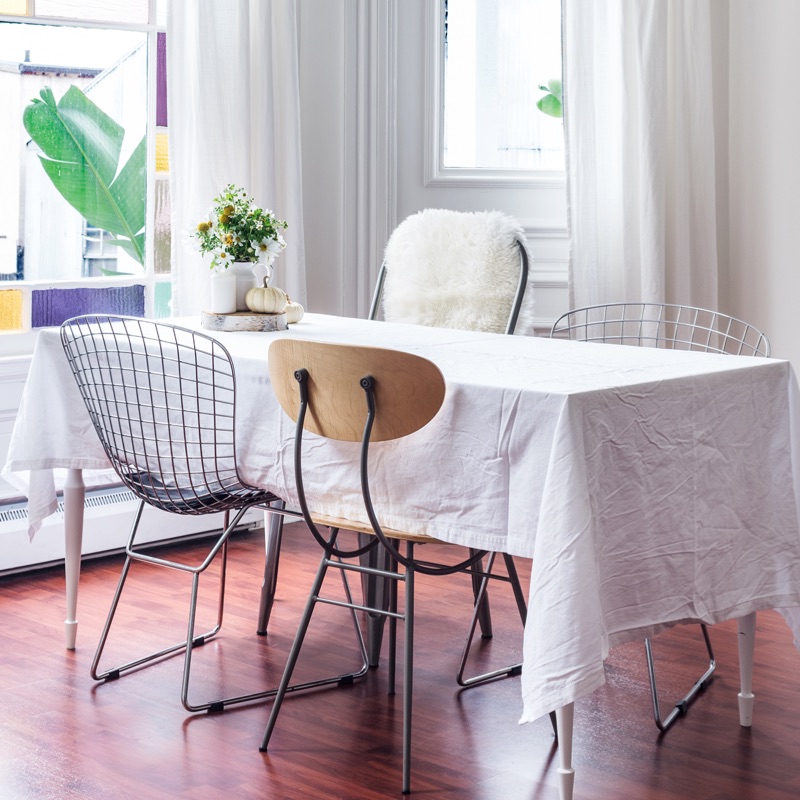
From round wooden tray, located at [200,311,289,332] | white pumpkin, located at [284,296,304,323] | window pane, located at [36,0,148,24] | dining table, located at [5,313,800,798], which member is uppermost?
window pane, located at [36,0,148,24]

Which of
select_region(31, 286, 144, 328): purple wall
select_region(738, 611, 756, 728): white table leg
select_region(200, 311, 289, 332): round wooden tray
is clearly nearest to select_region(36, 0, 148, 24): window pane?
select_region(31, 286, 144, 328): purple wall

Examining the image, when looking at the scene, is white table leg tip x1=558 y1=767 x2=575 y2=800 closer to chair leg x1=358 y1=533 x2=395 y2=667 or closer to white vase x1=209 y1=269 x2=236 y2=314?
chair leg x1=358 y1=533 x2=395 y2=667

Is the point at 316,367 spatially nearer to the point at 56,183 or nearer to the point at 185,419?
the point at 185,419

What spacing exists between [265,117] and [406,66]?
743mm

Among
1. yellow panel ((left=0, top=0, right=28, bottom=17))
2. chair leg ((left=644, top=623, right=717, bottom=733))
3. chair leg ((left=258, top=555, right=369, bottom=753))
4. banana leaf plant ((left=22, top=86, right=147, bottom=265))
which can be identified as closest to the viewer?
chair leg ((left=258, top=555, right=369, bottom=753))

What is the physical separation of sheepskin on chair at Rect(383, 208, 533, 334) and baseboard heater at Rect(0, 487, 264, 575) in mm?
1079

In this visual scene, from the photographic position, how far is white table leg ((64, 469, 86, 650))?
118 inches

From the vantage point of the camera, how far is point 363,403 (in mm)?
2189

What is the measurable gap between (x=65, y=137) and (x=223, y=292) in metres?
1.15

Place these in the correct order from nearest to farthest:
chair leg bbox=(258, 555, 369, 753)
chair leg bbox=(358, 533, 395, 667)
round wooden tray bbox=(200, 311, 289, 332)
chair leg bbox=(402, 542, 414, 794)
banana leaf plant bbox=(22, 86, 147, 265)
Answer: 1. chair leg bbox=(402, 542, 414, 794)
2. chair leg bbox=(258, 555, 369, 753)
3. chair leg bbox=(358, 533, 395, 667)
4. round wooden tray bbox=(200, 311, 289, 332)
5. banana leaf plant bbox=(22, 86, 147, 265)

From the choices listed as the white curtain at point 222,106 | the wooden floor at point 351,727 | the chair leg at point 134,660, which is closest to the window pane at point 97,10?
the white curtain at point 222,106

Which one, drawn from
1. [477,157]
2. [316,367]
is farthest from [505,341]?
[477,157]

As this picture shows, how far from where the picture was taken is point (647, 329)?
419 cm

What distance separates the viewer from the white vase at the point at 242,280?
119 inches
